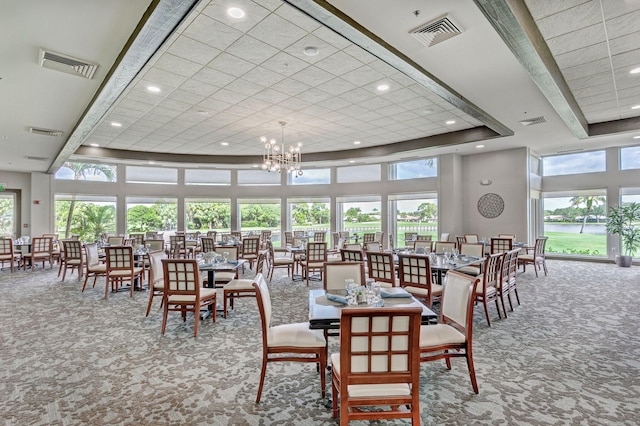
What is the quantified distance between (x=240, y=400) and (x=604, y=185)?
11.8 meters

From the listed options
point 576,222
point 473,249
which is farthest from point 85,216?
point 576,222

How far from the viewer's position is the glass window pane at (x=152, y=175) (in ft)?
38.0

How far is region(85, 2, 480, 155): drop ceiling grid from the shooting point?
370 centimetres

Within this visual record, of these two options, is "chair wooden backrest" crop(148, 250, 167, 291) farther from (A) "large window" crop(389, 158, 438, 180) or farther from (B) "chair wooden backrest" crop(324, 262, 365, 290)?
Result: (A) "large window" crop(389, 158, 438, 180)

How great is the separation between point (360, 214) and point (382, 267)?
7.67 meters

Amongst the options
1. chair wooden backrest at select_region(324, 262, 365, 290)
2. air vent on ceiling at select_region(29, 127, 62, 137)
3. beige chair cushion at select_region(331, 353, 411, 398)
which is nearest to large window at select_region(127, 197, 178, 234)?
air vent on ceiling at select_region(29, 127, 62, 137)

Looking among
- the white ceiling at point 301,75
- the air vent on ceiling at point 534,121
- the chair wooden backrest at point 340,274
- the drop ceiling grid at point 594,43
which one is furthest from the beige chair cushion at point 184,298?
the air vent on ceiling at point 534,121

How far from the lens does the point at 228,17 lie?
3303 mm

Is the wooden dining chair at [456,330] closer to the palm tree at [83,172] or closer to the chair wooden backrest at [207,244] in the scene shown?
the chair wooden backrest at [207,244]

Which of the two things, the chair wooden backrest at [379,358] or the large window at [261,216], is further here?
the large window at [261,216]

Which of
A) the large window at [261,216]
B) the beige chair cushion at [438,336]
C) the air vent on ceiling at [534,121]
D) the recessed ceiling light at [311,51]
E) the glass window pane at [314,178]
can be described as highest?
the recessed ceiling light at [311,51]

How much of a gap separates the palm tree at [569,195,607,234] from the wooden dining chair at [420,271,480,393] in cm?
1005

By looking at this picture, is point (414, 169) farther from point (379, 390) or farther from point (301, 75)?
point (379, 390)

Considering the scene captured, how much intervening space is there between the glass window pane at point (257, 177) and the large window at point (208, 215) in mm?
1112
